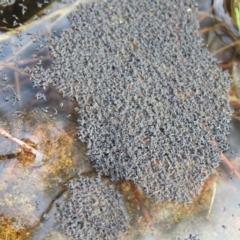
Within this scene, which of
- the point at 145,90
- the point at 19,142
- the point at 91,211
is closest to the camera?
the point at 91,211

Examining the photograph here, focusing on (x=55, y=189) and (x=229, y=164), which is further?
(x=229, y=164)

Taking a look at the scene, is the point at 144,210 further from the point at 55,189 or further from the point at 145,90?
the point at 145,90

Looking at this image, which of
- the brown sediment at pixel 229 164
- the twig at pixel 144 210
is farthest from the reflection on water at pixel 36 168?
the brown sediment at pixel 229 164

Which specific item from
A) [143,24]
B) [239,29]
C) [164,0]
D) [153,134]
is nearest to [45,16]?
[143,24]

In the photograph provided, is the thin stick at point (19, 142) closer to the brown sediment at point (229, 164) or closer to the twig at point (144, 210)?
the twig at point (144, 210)

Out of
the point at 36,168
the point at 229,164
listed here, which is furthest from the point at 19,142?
the point at 229,164

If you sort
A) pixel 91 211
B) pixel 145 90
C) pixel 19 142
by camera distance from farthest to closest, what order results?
pixel 145 90, pixel 19 142, pixel 91 211

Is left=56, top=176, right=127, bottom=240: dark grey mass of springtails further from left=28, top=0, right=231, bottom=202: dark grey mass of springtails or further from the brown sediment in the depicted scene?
the brown sediment
